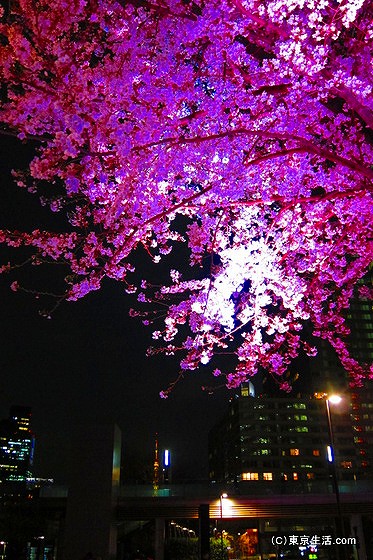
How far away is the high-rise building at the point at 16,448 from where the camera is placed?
472ft

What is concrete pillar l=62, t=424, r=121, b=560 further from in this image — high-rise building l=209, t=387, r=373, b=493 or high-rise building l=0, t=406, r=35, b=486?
high-rise building l=0, t=406, r=35, b=486

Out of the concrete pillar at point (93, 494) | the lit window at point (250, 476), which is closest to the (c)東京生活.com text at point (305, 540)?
the concrete pillar at point (93, 494)

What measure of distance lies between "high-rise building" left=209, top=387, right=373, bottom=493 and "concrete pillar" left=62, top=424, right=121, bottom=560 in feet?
179

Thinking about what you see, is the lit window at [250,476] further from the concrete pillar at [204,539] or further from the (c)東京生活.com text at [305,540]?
the concrete pillar at [204,539]

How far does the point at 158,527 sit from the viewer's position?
21781 millimetres

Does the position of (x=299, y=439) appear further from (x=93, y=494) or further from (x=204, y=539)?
(x=204, y=539)

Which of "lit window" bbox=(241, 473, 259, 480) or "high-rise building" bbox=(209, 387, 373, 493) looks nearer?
"lit window" bbox=(241, 473, 259, 480)

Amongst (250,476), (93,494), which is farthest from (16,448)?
(93,494)

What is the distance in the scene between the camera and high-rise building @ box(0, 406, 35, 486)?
144m

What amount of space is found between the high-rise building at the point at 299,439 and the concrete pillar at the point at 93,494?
5449cm

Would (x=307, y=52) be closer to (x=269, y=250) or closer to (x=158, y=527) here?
(x=269, y=250)

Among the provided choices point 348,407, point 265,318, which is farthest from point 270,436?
point 265,318

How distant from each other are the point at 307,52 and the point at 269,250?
3574 millimetres

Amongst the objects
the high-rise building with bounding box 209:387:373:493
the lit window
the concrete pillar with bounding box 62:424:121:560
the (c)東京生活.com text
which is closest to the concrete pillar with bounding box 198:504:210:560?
the (c)東京生活.com text
